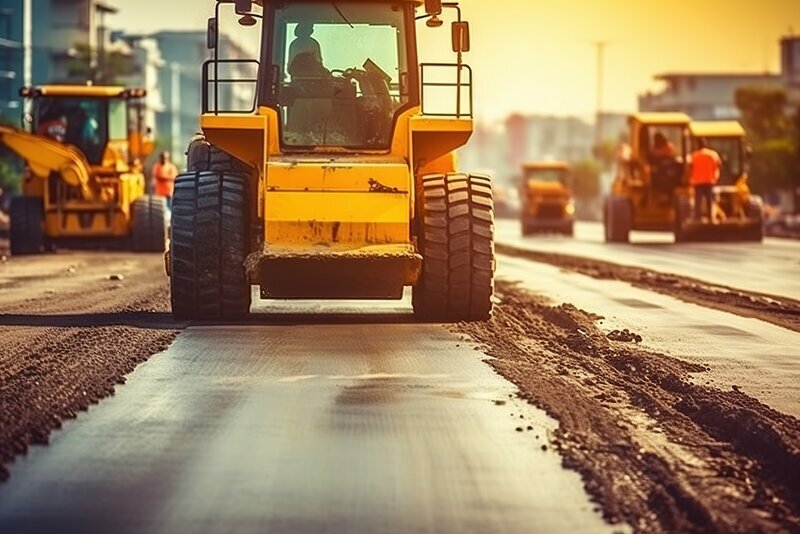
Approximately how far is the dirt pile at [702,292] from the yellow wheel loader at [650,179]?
38.3ft

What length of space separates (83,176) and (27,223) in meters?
1.44

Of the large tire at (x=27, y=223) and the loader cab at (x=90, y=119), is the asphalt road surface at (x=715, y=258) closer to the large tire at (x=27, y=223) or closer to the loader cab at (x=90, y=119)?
the loader cab at (x=90, y=119)

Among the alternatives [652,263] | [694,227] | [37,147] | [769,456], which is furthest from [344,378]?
[694,227]

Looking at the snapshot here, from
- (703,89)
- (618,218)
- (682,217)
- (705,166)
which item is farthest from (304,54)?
(703,89)

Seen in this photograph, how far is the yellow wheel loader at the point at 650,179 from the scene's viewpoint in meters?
45.5

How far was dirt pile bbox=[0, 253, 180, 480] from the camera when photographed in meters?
10.3

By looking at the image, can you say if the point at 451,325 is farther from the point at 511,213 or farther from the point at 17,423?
the point at 511,213

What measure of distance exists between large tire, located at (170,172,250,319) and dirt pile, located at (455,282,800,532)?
9.92 ft

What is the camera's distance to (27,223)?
3572 cm

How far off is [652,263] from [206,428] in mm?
24011

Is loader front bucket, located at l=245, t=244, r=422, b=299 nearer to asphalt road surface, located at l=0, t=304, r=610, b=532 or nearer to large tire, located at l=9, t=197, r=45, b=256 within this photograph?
asphalt road surface, located at l=0, t=304, r=610, b=532

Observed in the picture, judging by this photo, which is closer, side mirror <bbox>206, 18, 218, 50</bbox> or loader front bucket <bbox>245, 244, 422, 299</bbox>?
loader front bucket <bbox>245, 244, 422, 299</bbox>

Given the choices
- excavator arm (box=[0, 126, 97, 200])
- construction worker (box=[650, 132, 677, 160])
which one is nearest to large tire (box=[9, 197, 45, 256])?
excavator arm (box=[0, 126, 97, 200])

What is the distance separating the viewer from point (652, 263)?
33281 mm
